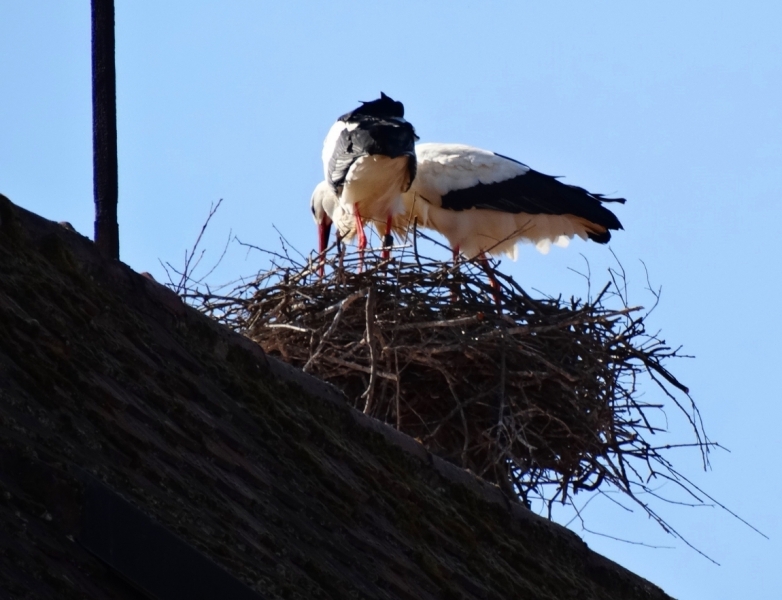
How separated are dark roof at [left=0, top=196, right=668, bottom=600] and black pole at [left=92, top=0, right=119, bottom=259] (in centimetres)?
11

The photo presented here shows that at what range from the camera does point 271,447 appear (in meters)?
3.04

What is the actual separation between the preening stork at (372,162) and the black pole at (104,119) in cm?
563

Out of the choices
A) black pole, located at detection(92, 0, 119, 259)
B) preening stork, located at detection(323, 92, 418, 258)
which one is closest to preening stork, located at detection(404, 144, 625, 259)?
preening stork, located at detection(323, 92, 418, 258)

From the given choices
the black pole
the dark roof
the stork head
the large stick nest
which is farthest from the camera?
the stork head

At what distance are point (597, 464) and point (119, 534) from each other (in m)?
5.02

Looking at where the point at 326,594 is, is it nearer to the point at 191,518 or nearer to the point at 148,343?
the point at 191,518

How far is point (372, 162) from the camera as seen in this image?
8.97 meters

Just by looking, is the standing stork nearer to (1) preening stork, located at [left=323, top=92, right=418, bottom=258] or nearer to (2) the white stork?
(2) the white stork

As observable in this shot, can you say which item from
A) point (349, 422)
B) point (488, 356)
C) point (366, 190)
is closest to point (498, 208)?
point (366, 190)

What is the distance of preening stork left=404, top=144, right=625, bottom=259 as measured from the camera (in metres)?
9.92

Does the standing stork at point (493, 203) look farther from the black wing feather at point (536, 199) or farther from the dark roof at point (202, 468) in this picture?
the dark roof at point (202, 468)

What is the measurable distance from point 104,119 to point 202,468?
3.24ft

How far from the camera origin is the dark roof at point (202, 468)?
2.03 metres

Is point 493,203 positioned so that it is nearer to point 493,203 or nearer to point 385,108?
point 493,203
